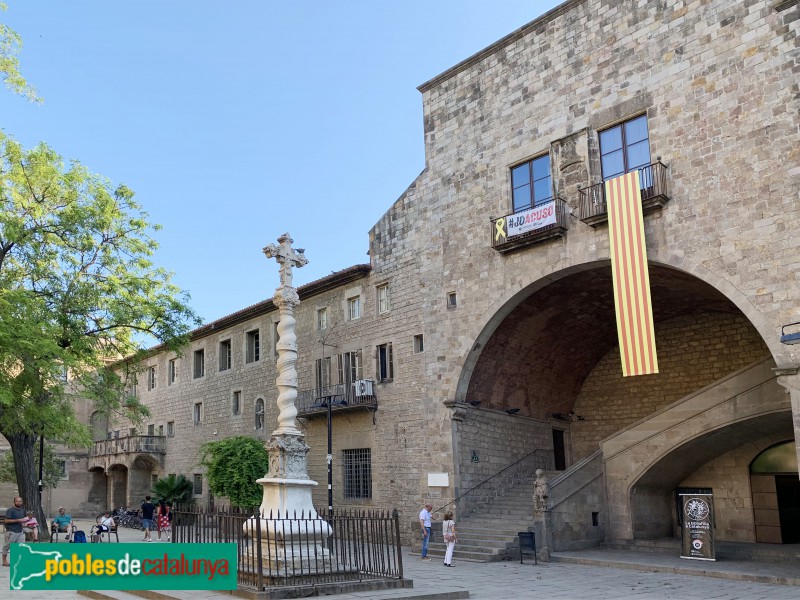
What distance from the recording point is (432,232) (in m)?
24.5

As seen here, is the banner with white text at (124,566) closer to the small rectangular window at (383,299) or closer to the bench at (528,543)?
the bench at (528,543)

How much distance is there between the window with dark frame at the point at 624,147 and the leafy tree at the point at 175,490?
24.8 m

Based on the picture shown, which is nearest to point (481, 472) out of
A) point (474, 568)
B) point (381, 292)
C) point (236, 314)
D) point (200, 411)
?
point (474, 568)

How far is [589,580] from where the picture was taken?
15.9 m

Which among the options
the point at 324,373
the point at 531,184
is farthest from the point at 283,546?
the point at 324,373

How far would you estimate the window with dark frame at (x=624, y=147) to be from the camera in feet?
63.8

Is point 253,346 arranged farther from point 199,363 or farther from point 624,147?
point 624,147

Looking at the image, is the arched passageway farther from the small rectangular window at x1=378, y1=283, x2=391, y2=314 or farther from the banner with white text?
the banner with white text

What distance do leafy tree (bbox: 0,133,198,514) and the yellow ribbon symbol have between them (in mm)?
10807

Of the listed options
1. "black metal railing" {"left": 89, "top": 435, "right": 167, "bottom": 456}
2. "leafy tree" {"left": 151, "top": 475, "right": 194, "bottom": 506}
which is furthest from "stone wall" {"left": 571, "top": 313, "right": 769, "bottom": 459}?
"black metal railing" {"left": 89, "top": 435, "right": 167, "bottom": 456}

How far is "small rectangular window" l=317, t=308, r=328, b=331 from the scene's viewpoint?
29.1 meters

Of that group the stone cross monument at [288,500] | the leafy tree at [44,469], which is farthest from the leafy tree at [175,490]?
the stone cross monument at [288,500]

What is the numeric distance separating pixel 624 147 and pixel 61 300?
16303 mm

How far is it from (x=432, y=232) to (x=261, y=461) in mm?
10148
